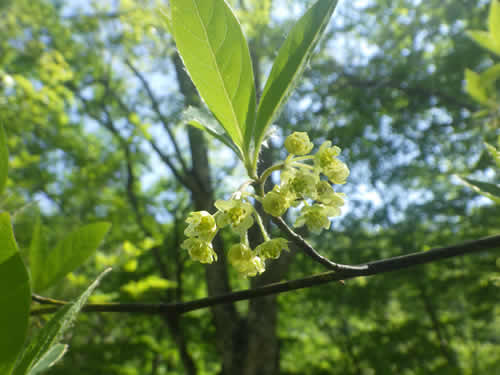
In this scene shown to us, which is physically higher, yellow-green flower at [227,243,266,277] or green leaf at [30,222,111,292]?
green leaf at [30,222,111,292]

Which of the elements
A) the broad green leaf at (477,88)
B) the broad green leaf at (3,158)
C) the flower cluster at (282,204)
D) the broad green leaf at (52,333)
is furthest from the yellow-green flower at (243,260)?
the broad green leaf at (477,88)

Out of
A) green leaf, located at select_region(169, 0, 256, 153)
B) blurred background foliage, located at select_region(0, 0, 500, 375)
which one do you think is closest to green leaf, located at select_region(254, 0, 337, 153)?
green leaf, located at select_region(169, 0, 256, 153)

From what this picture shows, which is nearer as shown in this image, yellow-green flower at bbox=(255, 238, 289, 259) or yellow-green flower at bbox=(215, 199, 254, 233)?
yellow-green flower at bbox=(215, 199, 254, 233)

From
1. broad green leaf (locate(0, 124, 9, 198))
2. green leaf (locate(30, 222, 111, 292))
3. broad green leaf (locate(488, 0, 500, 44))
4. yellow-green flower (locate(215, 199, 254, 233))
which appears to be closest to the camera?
yellow-green flower (locate(215, 199, 254, 233))

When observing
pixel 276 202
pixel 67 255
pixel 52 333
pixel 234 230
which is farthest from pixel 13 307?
pixel 276 202

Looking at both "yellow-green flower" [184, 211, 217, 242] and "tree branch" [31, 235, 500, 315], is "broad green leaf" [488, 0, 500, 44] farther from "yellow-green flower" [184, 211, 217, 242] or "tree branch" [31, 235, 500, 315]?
"yellow-green flower" [184, 211, 217, 242]

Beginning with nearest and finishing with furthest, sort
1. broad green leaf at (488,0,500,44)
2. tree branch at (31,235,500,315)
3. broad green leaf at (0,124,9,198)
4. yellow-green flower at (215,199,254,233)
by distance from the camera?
1. tree branch at (31,235,500,315)
2. yellow-green flower at (215,199,254,233)
3. broad green leaf at (0,124,9,198)
4. broad green leaf at (488,0,500,44)

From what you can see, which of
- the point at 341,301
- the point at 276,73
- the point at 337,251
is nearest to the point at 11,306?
the point at 276,73

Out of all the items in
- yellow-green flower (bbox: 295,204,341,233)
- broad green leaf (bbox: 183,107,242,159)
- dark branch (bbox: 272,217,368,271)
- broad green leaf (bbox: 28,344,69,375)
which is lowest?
broad green leaf (bbox: 28,344,69,375)
